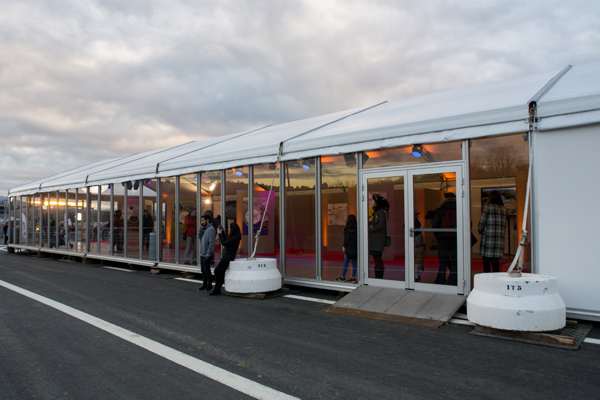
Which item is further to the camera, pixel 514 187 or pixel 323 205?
pixel 514 187

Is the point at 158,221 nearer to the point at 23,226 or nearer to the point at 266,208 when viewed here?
the point at 266,208

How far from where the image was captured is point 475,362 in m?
4.28

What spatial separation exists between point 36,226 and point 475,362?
22068 millimetres

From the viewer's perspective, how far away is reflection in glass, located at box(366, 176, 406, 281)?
24.2ft

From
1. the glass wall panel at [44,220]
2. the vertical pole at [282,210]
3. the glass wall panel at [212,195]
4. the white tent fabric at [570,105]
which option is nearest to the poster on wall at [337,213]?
the vertical pole at [282,210]

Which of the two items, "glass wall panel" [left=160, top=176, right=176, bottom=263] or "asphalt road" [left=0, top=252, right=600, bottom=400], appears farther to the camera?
"glass wall panel" [left=160, top=176, right=176, bottom=263]

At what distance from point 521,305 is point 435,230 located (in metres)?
2.14

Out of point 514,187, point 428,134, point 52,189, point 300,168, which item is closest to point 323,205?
point 300,168

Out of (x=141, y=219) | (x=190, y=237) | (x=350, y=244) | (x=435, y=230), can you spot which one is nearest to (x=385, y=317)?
(x=435, y=230)

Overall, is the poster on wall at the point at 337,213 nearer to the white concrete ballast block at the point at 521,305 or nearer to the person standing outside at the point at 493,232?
the person standing outside at the point at 493,232

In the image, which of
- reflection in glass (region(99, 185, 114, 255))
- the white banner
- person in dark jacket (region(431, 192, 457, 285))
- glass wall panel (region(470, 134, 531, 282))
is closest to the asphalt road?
person in dark jacket (region(431, 192, 457, 285))

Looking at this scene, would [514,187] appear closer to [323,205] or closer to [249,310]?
[323,205]

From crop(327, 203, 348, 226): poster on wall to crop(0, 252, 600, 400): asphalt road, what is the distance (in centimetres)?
201

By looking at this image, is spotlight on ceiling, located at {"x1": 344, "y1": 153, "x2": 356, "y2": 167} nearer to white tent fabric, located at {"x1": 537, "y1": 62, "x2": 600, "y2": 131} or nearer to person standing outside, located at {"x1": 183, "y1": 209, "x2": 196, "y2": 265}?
white tent fabric, located at {"x1": 537, "y1": 62, "x2": 600, "y2": 131}
